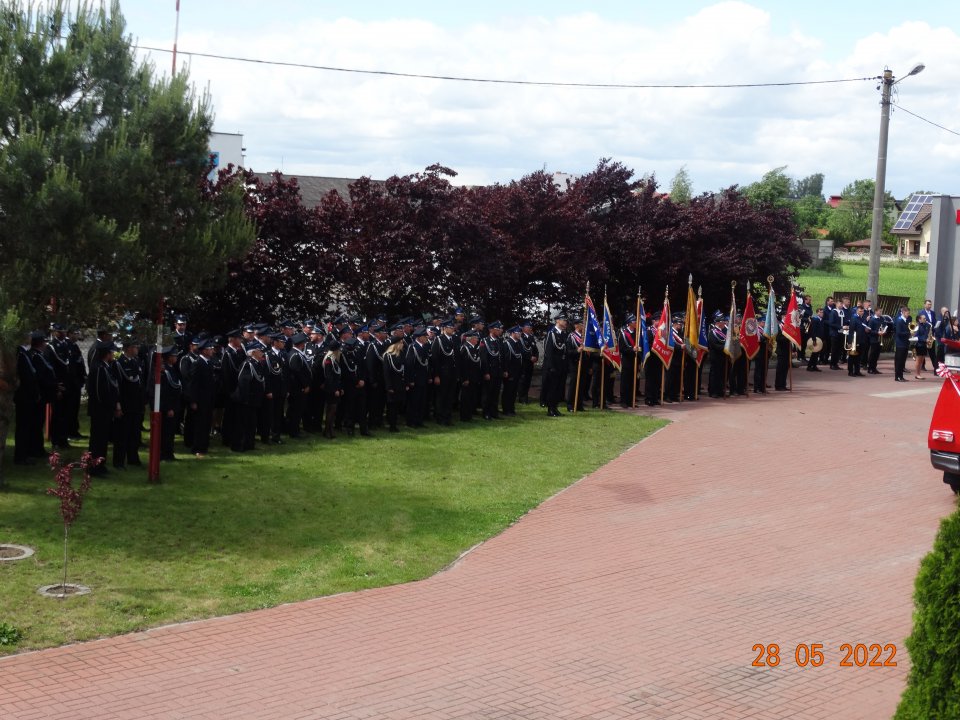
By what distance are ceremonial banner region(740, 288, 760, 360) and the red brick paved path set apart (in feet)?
29.1

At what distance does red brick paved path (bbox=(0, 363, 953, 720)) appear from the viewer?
8172 mm

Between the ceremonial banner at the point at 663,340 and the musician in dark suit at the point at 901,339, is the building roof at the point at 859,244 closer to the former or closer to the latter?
the musician in dark suit at the point at 901,339

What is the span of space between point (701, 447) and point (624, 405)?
15.1 feet

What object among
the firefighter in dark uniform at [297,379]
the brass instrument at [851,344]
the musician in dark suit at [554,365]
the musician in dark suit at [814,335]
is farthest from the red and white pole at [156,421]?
the musician in dark suit at [814,335]

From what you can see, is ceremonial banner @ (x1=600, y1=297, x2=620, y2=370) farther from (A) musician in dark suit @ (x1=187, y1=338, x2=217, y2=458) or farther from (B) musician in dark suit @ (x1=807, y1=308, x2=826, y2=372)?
(B) musician in dark suit @ (x1=807, y1=308, x2=826, y2=372)

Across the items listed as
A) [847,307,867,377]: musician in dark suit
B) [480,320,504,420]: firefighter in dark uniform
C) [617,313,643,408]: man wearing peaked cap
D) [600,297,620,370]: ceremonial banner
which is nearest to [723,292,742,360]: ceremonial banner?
[617,313,643,408]: man wearing peaked cap

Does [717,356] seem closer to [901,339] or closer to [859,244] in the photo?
[901,339]

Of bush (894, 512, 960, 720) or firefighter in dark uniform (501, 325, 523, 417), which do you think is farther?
firefighter in dark uniform (501, 325, 523, 417)

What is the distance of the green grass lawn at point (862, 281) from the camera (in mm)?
48950

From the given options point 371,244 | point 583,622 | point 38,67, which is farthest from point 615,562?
point 371,244

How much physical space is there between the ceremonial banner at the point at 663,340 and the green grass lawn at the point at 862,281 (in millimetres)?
22611
